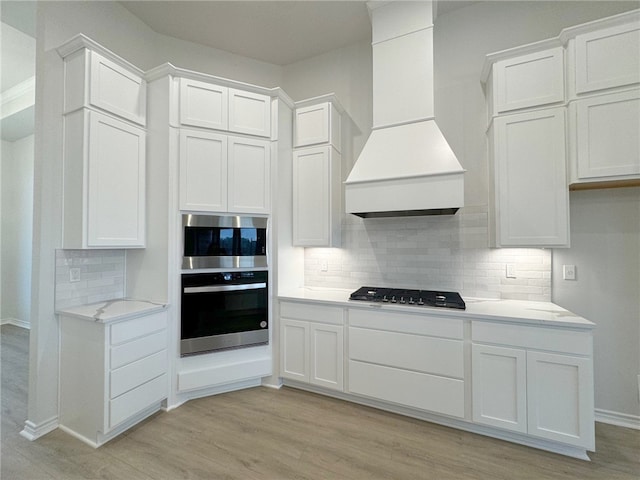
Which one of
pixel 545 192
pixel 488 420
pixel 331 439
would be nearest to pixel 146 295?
pixel 331 439

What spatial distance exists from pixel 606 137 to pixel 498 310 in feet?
4.55

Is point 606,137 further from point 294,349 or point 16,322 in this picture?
point 16,322

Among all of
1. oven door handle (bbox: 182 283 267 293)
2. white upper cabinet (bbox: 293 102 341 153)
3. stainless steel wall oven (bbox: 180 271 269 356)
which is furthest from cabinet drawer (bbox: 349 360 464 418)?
white upper cabinet (bbox: 293 102 341 153)

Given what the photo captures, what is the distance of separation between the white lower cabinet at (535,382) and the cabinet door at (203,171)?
7.67 feet

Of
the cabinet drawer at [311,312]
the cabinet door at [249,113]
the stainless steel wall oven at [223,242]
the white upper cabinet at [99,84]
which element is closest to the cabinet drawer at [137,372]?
the stainless steel wall oven at [223,242]

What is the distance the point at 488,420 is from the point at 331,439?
1107mm

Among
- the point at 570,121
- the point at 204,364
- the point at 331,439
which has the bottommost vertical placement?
the point at 331,439

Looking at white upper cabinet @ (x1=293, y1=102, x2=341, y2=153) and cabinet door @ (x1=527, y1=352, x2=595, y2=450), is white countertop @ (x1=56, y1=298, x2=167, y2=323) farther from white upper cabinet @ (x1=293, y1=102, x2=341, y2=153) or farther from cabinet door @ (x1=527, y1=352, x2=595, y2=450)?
cabinet door @ (x1=527, y1=352, x2=595, y2=450)

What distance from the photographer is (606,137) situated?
1969 mm

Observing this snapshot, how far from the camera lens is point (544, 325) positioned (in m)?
1.90

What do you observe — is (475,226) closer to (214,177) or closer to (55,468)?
(214,177)

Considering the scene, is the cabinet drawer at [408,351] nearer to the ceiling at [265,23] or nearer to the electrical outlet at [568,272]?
the electrical outlet at [568,272]

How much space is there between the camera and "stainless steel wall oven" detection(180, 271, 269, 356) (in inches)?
98.8

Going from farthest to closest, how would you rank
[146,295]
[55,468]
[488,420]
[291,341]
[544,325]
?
1. [291,341]
2. [146,295]
3. [488,420]
4. [544,325]
5. [55,468]
